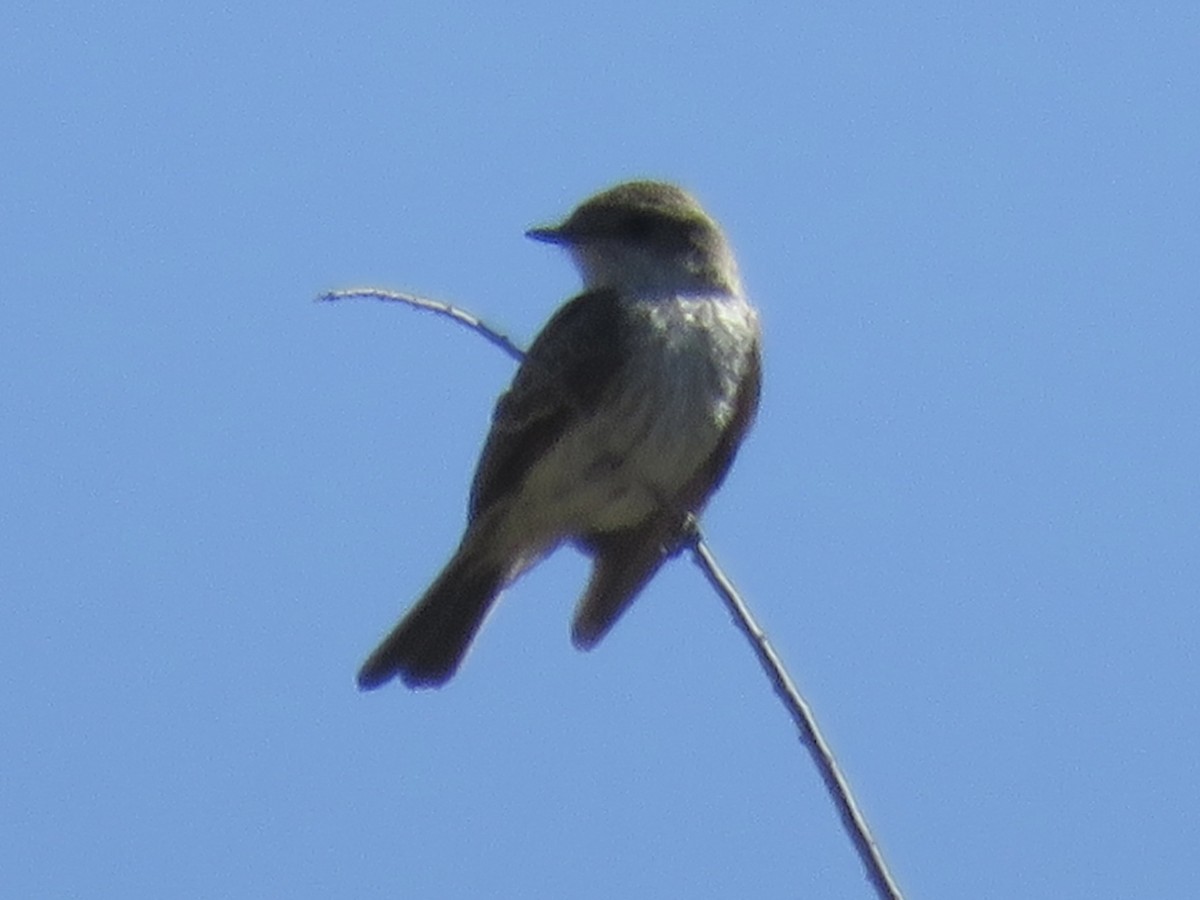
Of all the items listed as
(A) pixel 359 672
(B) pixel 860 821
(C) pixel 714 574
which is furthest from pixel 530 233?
(B) pixel 860 821

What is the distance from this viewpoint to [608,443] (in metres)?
6.90

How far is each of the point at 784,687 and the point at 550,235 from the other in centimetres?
366

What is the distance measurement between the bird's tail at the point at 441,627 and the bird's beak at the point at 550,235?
1.03 meters

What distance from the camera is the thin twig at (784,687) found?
3.54m

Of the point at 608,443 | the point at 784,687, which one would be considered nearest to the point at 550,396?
the point at 608,443

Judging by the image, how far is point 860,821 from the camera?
3.63 metres

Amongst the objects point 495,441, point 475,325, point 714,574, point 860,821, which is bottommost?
point 860,821

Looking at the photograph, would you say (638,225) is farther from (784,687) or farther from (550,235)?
(784,687)

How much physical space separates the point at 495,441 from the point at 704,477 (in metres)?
0.68

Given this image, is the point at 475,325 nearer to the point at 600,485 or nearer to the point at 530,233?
the point at 600,485

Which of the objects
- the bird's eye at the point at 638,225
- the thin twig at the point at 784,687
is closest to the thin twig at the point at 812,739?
the thin twig at the point at 784,687

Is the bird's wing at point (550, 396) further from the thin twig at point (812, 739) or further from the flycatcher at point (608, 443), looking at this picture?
the thin twig at point (812, 739)

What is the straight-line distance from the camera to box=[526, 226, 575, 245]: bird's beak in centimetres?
748

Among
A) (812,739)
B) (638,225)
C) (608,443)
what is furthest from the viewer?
(638,225)
